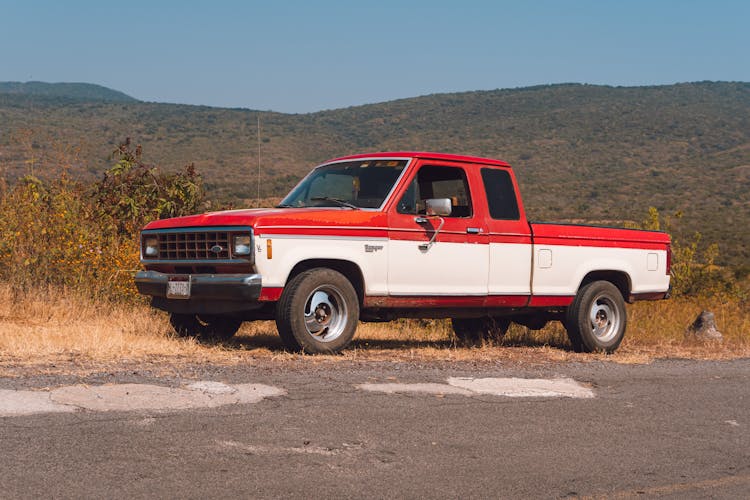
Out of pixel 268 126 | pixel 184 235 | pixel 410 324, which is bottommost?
pixel 410 324

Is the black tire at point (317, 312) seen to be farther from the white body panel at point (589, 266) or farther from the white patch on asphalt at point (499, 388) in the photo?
the white body panel at point (589, 266)

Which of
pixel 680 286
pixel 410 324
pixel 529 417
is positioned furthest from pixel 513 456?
pixel 680 286

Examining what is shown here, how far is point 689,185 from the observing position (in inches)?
2313

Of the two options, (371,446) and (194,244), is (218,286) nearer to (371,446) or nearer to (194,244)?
(194,244)

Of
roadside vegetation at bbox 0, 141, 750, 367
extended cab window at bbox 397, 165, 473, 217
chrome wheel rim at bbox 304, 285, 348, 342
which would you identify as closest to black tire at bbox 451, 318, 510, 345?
roadside vegetation at bbox 0, 141, 750, 367

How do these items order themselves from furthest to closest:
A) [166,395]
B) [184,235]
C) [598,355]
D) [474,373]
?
[598,355] → [184,235] → [474,373] → [166,395]

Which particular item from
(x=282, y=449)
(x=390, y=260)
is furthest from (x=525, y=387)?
(x=282, y=449)

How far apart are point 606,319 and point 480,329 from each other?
5.05ft

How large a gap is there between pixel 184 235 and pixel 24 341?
1.73m

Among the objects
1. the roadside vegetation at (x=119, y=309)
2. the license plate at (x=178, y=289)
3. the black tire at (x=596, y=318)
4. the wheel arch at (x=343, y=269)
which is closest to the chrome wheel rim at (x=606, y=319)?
the black tire at (x=596, y=318)

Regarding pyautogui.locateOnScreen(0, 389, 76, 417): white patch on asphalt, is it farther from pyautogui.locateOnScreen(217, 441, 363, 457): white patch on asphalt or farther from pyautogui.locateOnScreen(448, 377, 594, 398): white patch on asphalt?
pyautogui.locateOnScreen(448, 377, 594, 398): white patch on asphalt

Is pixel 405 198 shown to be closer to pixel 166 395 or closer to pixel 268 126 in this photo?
pixel 166 395

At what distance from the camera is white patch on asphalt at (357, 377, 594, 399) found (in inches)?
284

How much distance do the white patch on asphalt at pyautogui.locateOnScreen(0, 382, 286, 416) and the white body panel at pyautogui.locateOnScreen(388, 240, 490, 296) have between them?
2.64m
